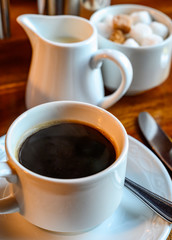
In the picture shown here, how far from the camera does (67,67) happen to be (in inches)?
29.0

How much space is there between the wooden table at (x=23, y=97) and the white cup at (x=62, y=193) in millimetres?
261

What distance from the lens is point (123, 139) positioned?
0.53 m

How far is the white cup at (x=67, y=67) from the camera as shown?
73 cm

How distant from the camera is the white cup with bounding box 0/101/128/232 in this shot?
46 centimetres

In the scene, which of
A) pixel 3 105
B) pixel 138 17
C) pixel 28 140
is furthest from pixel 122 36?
pixel 28 140

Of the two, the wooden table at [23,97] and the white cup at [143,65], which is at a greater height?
the white cup at [143,65]

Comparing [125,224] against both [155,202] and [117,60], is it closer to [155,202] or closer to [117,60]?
[155,202]

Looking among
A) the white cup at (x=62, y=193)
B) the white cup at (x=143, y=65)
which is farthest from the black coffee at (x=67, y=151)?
the white cup at (x=143, y=65)

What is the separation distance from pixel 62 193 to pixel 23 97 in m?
0.47

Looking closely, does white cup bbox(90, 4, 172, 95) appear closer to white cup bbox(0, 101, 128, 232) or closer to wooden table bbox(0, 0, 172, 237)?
wooden table bbox(0, 0, 172, 237)

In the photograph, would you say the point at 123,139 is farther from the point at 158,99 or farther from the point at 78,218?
the point at 158,99

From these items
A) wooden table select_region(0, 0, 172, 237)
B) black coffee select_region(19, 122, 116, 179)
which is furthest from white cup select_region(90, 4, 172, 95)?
black coffee select_region(19, 122, 116, 179)

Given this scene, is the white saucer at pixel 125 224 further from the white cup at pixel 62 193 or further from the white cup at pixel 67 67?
the white cup at pixel 67 67

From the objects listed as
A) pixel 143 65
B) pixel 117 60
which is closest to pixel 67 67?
pixel 117 60
